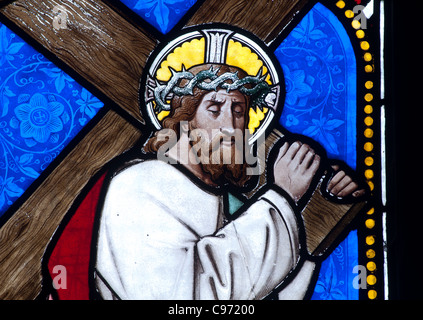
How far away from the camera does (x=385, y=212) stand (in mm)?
3137

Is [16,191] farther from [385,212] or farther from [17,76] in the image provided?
[385,212]

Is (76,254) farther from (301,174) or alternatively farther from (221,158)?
(301,174)

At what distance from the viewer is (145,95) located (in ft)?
10.3

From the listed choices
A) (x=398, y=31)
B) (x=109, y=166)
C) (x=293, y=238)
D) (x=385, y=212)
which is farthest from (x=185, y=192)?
(x=398, y=31)

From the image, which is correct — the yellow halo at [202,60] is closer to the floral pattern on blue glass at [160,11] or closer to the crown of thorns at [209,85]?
the crown of thorns at [209,85]

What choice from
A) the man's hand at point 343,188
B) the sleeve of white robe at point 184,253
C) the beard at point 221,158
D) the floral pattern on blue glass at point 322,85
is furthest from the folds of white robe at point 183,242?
the floral pattern on blue glass at point 322,85

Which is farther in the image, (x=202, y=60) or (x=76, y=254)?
(x=202, y=60)

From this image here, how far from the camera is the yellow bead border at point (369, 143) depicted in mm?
3082

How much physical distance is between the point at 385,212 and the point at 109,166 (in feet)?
4.74

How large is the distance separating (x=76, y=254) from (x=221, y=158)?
0.88 metres

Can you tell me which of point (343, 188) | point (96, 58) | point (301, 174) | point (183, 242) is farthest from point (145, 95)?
point (343, 188)

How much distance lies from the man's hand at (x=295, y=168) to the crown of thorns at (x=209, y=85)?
281mm

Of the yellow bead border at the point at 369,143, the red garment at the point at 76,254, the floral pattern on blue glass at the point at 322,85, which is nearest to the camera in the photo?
the red garment at the point at 76,254

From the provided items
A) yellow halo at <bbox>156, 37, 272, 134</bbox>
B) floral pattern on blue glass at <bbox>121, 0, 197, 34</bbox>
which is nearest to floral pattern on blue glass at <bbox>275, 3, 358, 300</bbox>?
yellow halo at <bbox>156, 37, 272, 134</bbox>
